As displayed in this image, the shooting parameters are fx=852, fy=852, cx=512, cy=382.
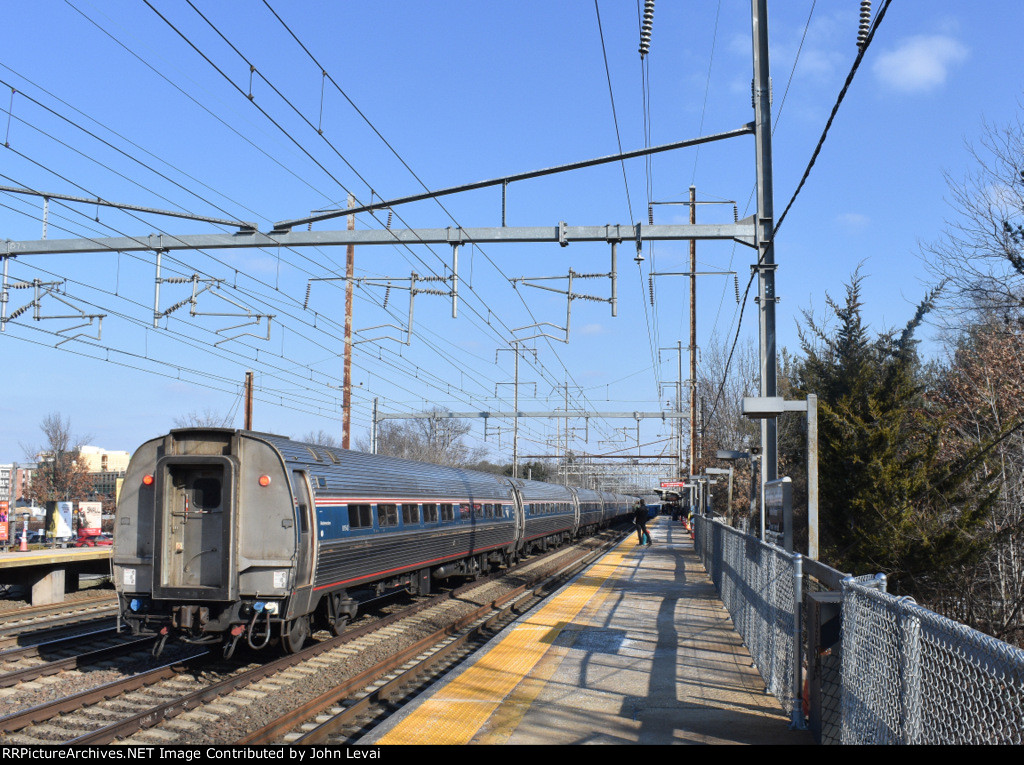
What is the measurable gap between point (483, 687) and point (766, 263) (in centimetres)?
697

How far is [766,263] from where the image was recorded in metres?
11.9

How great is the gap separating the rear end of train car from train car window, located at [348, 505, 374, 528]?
5.04 ft

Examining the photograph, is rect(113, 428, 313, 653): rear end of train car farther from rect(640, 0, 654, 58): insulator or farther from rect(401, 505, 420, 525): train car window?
rect(640, 0, 654, 58): insulator

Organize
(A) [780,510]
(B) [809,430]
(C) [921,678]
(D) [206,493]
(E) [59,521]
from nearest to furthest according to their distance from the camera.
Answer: (C) [921,678], (B) [809,430], (A) [780,510], (D) [206,493], (E) [59,521]

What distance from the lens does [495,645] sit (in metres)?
10.9

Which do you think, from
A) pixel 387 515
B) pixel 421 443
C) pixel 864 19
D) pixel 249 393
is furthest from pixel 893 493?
pixel 421 443

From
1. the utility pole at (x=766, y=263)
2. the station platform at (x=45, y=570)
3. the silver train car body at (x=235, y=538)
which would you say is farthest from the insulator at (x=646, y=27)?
the station platform at (x=45, y=570)

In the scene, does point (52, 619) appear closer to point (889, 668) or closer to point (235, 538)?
point (235, 538)

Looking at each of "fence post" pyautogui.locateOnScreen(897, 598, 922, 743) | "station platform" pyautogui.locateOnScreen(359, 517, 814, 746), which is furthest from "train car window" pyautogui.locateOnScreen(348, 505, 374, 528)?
"fence post" pyautogui.locateOnScreen(897, 598, 922, 743)

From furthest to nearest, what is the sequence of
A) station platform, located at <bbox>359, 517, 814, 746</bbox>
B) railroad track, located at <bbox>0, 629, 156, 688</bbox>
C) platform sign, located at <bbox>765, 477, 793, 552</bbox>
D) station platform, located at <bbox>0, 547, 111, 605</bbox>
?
station platform, located at <bbox>0, 547, 111, 605</bbox>
platform sign, located at <bbox>765, 477, 793, 552</bbox>
railroad track, located at <bbox>0, 629, 156, 688</bbox>
station platform, located at <bbox>359, 517, 814, 746</bbox>

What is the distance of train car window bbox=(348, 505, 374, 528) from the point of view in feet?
39.6

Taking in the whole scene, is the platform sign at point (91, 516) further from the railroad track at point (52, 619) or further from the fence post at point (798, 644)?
the fence post at point (798, 644)
